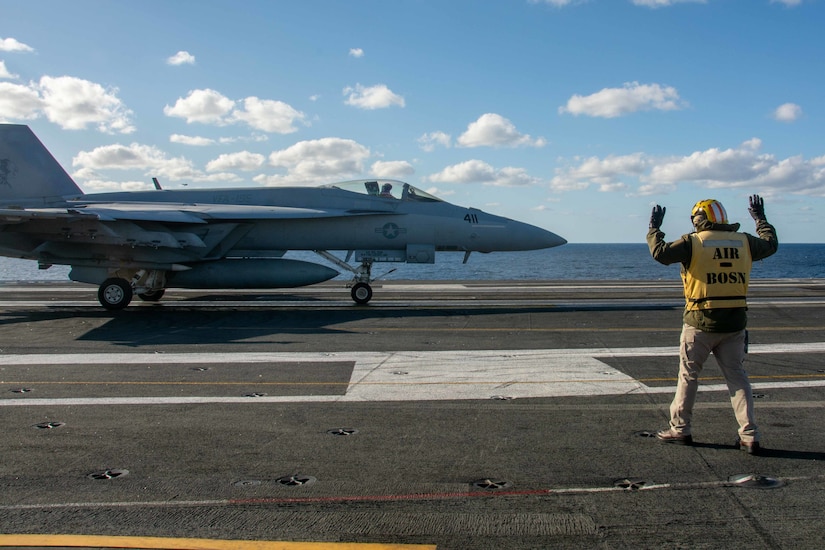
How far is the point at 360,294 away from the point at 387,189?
10.1 ft

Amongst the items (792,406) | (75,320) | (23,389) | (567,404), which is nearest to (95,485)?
(23,389)

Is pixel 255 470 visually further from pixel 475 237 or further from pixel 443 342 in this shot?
pixel 475 237

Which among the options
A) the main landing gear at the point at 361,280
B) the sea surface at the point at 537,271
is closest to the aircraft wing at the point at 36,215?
the main landing gear at the point at 361,280

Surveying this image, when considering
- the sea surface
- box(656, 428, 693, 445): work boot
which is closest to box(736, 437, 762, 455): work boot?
box(656, 428, 693, 445): work boot

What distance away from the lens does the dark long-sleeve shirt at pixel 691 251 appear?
5.81 m

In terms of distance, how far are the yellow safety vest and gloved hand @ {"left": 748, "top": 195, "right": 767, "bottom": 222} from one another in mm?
518

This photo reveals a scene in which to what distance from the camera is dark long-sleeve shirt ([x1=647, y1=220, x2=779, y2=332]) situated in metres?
5.81

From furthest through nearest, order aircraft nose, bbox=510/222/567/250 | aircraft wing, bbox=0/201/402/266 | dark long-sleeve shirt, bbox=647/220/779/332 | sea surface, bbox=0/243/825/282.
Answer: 1. sea surface, bbox=0/243/825/282
2. aircraft nose, bbox=510/222/567/250
3. aircraft wing, bbox=0/201/402/266
4. dark long-sleeve shirt, bbox=647/220/779/332

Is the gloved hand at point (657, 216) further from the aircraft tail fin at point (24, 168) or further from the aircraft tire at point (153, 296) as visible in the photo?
the aircraft tail fin at point (24, 168)

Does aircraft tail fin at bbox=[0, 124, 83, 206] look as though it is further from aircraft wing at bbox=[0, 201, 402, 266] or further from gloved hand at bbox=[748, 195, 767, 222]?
gloved hand at bbox=[748, 195, 767, 222]

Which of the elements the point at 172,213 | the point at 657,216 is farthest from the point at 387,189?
the point at 657,216

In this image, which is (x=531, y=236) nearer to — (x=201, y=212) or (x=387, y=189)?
(x=387, y=189)

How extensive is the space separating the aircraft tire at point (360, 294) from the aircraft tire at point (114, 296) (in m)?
→ 5.92

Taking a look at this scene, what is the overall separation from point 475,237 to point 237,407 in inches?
482
